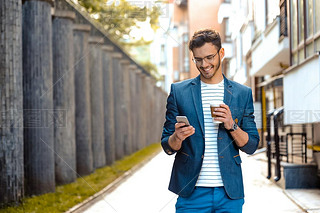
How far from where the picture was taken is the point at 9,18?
905cm

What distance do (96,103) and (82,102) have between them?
1772mm

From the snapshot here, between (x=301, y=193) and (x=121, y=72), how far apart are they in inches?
483

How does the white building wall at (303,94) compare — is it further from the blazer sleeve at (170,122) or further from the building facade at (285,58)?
the blazer sleeve at (170,122)

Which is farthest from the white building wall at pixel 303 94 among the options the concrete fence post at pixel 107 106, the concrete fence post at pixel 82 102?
the concrete fence post at pixel 107 106

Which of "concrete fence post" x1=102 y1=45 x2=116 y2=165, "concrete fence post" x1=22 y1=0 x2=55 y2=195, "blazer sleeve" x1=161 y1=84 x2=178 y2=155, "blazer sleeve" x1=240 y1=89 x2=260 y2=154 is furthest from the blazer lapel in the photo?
"concrete fence post" x1=102 y1=45 x2=116 y2=165

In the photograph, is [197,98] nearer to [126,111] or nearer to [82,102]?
[82,102]

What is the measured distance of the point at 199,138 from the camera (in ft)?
12.3

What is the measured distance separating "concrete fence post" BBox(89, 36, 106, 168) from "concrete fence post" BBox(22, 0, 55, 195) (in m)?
5.38

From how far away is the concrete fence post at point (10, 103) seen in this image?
894 centimetres

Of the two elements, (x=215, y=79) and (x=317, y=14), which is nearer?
(x=215, y=79)

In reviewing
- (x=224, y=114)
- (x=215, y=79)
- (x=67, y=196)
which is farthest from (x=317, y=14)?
(x=224, y=114)

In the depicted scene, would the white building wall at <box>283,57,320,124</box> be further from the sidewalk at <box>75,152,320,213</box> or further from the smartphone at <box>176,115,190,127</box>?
the smartphone at <box>176,115,190,127</box>

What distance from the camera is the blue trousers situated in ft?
12.1

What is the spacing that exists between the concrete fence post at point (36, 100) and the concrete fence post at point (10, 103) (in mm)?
1334
